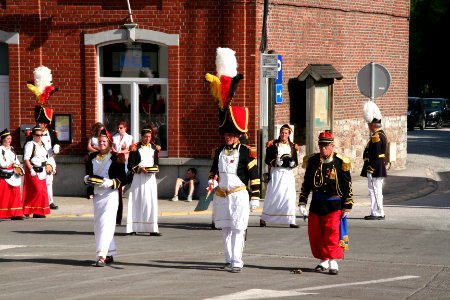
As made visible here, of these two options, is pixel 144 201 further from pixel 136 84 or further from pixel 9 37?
pixel 9 37

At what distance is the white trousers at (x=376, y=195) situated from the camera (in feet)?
65.6

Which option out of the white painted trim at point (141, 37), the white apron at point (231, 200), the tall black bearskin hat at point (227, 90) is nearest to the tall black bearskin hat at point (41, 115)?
the white painted trim at point (141, 37)

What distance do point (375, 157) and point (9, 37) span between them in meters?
8.78

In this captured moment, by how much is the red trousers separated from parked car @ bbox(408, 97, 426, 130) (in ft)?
128

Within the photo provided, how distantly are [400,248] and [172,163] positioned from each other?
824 centimetres

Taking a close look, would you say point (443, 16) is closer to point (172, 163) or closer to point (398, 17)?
point (398, 17)

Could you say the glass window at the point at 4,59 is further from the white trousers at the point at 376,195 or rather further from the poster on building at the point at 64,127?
the white trousers at the point at 376,195

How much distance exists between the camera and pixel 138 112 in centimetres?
2422

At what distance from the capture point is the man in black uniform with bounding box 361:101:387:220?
19.9m

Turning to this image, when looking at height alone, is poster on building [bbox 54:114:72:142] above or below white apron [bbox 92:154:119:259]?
above

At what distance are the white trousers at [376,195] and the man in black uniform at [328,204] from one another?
6.07 m

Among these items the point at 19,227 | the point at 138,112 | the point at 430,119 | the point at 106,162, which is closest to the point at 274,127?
the point at 138,112

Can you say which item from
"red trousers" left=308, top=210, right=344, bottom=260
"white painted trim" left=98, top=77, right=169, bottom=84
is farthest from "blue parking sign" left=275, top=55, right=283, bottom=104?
"red trousers" left=308, top=210, right=344, bottom=260

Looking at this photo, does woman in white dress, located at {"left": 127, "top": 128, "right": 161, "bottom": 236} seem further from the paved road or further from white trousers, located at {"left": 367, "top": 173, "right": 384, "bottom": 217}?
white trousers, located at {"left": 367, "top": 173, "right": 384, "bottom": 217}
